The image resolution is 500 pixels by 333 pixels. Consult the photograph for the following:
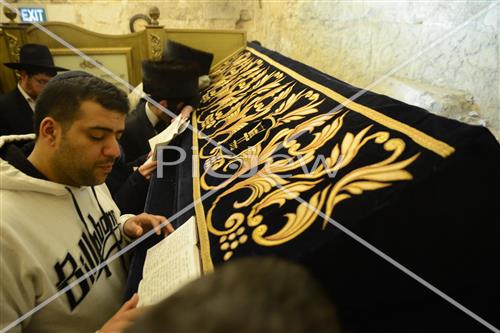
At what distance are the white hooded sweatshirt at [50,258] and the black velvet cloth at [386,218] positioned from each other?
0.47 metres

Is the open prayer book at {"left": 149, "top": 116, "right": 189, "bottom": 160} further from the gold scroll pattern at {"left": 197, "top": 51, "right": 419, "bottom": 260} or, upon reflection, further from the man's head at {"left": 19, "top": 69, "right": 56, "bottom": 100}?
the man's head at {"left": 19, "top": 69, "right": 56, "bottom": 100}

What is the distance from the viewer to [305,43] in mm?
3645

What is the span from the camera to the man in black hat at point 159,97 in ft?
9.32

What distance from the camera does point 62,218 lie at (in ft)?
3.78

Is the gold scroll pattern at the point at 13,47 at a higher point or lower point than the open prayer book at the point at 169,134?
higher

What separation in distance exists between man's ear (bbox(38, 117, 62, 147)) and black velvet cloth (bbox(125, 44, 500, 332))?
1.94ft

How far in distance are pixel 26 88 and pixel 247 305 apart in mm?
3641

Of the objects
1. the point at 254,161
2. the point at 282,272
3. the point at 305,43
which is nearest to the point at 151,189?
the point at 254,161

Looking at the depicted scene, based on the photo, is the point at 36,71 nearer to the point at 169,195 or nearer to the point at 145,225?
the point at 169,195

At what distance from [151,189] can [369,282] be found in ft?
4.45

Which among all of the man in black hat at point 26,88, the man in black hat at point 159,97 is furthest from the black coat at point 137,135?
the man in black hat at point 26,88

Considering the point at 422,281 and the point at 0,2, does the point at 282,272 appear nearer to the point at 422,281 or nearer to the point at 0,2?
the point at 422,281

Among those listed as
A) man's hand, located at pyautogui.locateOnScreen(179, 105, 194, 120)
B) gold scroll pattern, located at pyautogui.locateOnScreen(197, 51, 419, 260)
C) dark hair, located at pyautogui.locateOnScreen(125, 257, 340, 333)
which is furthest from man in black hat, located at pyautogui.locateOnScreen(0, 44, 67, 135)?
dark hair, located at pyautogui.locateOnScreen(125, 257, 340, 333)

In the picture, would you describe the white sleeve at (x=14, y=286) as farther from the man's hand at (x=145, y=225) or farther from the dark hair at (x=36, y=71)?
the dark hair at (x=36, y=71)
